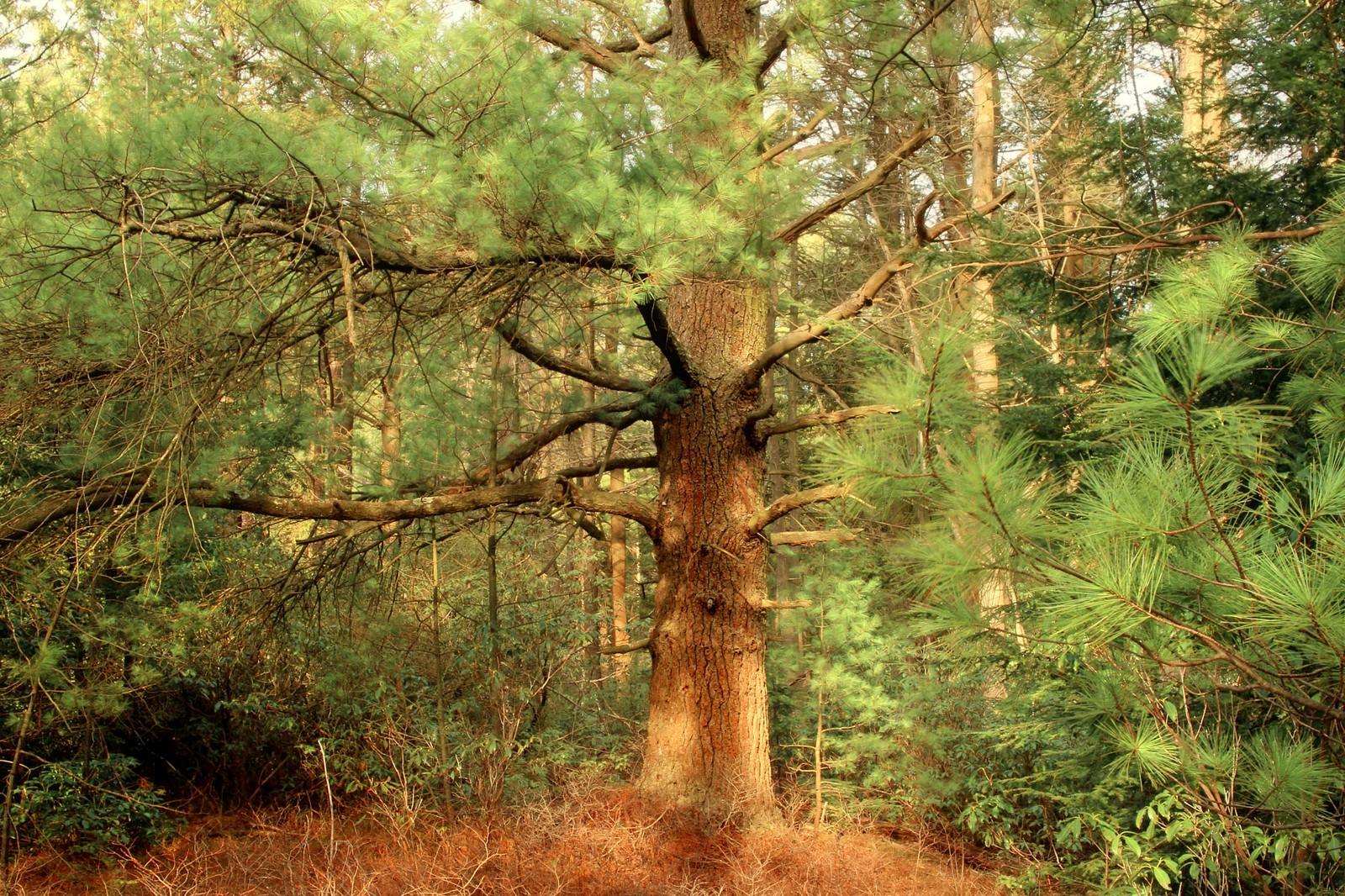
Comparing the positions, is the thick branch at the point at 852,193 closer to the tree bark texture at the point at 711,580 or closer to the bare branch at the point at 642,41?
the tree bark texture at the point at 711,580

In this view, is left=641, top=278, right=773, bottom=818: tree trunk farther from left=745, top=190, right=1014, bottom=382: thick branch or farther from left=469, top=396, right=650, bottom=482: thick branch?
left=745, top=190, right=1014, bottom=382: thick branch

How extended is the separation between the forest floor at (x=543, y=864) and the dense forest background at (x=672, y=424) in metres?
0.29

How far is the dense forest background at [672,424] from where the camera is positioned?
2.92m

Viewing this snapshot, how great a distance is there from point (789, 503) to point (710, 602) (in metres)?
0.79

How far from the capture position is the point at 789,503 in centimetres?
600

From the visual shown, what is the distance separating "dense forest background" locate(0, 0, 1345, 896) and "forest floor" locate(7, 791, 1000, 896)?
29cm

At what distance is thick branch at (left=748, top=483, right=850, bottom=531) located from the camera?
5.56m

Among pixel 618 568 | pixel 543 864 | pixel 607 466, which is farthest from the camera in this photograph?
pixel 618 568

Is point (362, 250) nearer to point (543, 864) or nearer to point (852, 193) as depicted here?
point (852, 193)

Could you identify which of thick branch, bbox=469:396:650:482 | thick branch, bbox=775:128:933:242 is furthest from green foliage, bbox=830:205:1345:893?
thick branch, bbox=469:396:650:482

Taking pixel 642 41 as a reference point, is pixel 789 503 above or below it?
below

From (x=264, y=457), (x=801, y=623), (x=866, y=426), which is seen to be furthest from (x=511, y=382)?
(x=866, y=426)

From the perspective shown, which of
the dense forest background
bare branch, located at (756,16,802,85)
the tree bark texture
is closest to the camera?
the dense forest background

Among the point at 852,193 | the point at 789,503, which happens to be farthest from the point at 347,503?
the point at 852,193
